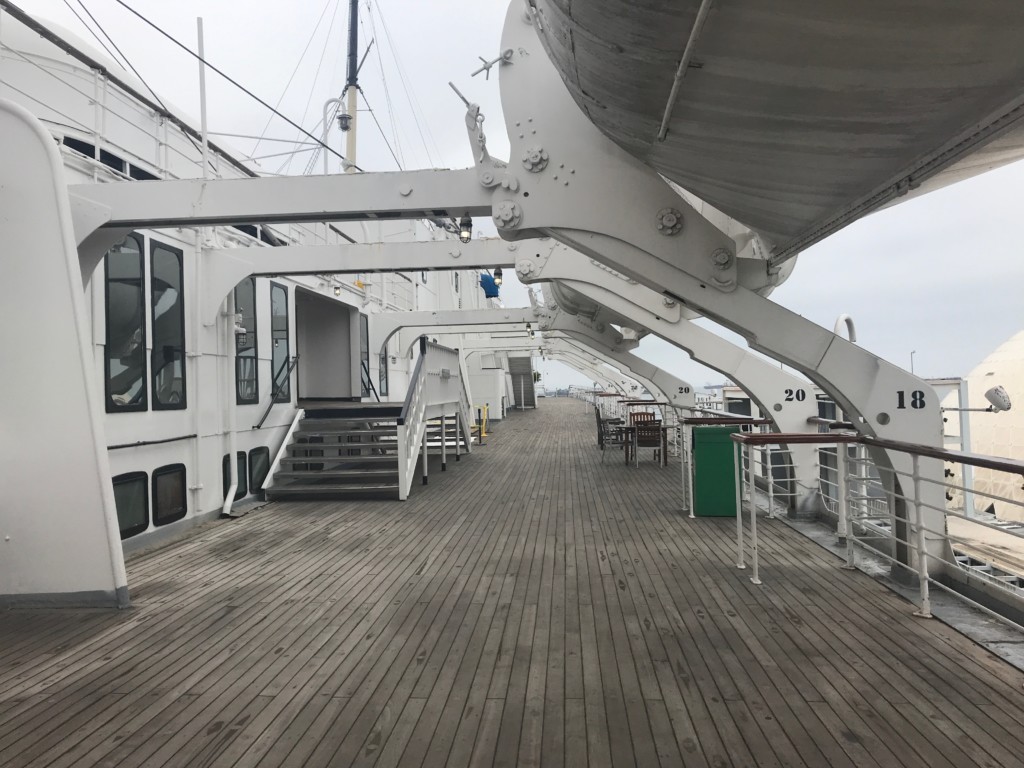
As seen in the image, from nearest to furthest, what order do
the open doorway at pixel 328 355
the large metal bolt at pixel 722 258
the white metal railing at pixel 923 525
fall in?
1. the white metal railing at pixel 923 525
2. the large metal bolt at pixel 722 258
3. the open doorway at pixel 328 355

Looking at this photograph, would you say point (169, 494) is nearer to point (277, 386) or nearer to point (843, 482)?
point (277, 386)

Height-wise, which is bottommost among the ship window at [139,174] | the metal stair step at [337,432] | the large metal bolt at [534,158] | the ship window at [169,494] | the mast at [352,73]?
the ship window at [169,494]

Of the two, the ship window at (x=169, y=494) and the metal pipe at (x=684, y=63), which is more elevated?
the metal pipe at (x=684, y=63)

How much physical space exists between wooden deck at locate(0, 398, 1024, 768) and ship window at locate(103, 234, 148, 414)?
1.36 metres

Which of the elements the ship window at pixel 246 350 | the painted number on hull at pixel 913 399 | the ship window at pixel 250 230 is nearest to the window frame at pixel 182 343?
the ship window at pixel 246 350

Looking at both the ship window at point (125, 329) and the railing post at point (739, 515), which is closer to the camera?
the railing post at point (739, 515)

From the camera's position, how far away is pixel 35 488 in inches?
147

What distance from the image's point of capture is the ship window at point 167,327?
5.70 metres

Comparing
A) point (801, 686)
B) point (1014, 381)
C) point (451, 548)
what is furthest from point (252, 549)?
point (1014, 381)

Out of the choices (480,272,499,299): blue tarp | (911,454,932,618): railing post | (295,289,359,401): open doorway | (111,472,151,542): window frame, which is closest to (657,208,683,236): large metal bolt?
(911,454,932,618): railing post

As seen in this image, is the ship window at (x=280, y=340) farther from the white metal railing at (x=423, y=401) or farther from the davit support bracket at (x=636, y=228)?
the davit support bracket at (x=636, y=228)

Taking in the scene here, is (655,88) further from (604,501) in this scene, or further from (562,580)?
(604,501)

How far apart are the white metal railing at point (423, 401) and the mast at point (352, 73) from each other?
252 inches

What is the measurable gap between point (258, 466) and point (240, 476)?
1.49ft
